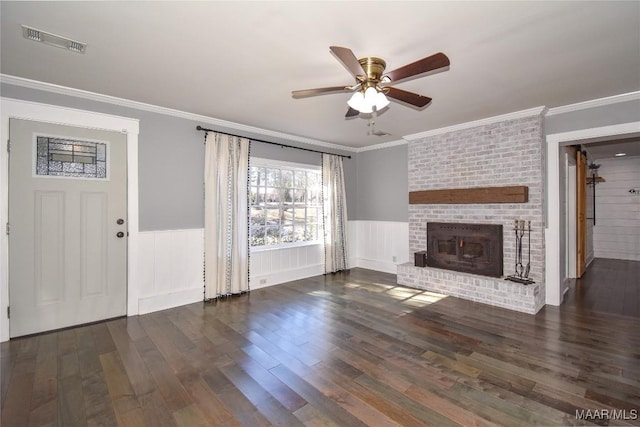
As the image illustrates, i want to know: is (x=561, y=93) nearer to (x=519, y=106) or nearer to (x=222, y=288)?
(x=519, y=106)

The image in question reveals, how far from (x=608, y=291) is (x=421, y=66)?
4.87 meters

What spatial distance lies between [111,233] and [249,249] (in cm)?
176

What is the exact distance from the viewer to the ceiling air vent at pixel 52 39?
2115 mm

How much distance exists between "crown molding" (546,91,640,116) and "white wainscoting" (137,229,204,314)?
4.91 m

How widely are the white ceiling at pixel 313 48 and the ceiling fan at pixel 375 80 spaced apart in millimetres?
193

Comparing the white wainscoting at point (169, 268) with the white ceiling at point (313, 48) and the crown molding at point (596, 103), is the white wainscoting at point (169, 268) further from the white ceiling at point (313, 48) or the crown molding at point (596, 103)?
the crown molding at point (596, 103)

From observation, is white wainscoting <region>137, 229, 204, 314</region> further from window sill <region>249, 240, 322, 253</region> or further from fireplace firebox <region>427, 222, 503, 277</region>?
fireplace firebox <region>427, 222, 503, 277</region>

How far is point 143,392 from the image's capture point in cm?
210

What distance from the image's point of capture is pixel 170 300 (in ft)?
12.5

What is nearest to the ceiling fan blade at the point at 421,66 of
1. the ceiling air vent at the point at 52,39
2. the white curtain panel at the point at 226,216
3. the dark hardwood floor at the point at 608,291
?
the ceiling air vent at the point at 52,39

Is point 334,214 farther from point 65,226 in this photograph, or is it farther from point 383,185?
point 65,226

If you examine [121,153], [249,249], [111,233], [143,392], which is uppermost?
[121,153]

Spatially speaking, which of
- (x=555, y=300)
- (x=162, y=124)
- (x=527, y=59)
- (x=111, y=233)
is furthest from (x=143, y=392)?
(x=555, y=300)

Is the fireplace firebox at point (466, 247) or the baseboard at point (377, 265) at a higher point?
the fireplace firebox at point (466, 247)
